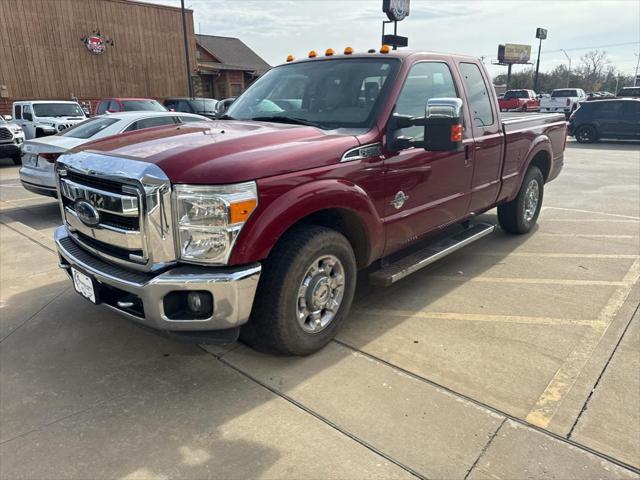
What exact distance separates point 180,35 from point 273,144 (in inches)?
1285

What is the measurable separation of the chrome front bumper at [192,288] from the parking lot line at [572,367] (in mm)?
1701

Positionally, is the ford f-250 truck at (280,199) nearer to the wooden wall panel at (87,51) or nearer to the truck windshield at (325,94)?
the truck windshield at (325,94)

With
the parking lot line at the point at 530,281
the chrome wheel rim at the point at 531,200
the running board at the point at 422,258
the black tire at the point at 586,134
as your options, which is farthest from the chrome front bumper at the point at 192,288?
the black tire at the point at 586,134

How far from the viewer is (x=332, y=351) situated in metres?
3.41

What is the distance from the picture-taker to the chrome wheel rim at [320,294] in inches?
124

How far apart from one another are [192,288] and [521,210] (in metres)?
4.56

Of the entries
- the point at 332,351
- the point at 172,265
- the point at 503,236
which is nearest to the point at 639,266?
the point at 503,236

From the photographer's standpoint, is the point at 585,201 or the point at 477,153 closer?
the point at 477,153

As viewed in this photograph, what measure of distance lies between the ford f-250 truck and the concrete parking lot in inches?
15.6

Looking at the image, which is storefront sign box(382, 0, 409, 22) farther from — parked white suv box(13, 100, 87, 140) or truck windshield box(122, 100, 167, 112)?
parked white suv box(13, 100, 87, 140)

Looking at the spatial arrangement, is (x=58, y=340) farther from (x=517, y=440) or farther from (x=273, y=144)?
(x=517, y=440)

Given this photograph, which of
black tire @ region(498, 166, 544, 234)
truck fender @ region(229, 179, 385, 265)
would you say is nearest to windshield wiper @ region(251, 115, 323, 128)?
truck fender @ region(229, 179, 385, 265)

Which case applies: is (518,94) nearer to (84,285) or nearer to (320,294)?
(320,294)

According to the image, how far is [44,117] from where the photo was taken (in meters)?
15.7
